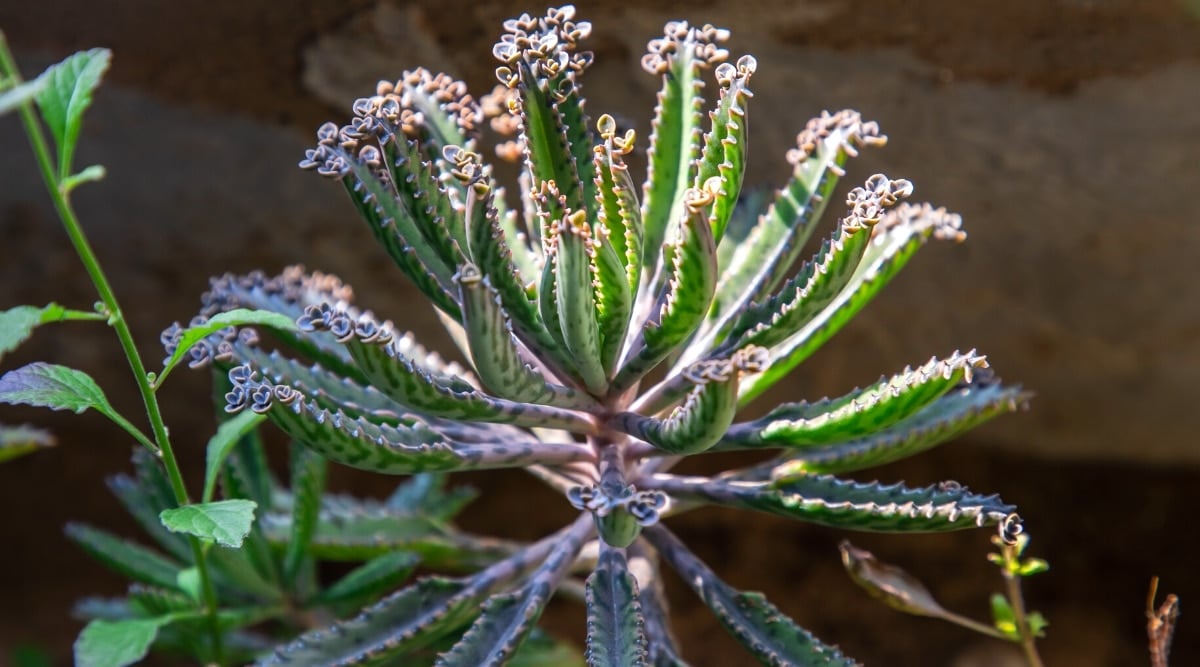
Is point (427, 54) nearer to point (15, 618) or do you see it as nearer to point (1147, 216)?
point (1147, 216)

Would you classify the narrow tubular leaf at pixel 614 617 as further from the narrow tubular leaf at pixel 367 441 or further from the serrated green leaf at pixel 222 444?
the serrated green leaf at pixel 222 444

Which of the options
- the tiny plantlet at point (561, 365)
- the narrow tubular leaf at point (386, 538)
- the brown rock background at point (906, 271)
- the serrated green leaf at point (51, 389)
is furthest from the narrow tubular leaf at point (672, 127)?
the serrated green leaf at point (51, 389)

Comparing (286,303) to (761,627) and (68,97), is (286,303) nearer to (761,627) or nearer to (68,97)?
(68,97)

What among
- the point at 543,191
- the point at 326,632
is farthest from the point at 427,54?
the point at 326,632

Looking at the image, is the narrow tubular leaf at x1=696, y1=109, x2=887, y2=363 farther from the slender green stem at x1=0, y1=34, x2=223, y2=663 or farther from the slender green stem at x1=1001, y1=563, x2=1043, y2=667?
the slender green stem at x1=0, y1=34, x2=223, y2=663

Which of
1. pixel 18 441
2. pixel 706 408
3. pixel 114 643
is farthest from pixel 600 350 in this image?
pixel 18 441

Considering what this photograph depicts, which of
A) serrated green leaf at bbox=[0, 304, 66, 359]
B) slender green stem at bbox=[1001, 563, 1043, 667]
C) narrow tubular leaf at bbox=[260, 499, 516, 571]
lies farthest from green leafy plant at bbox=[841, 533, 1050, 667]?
serrated green leaf at bbox=[0, 304, 66, 359]
